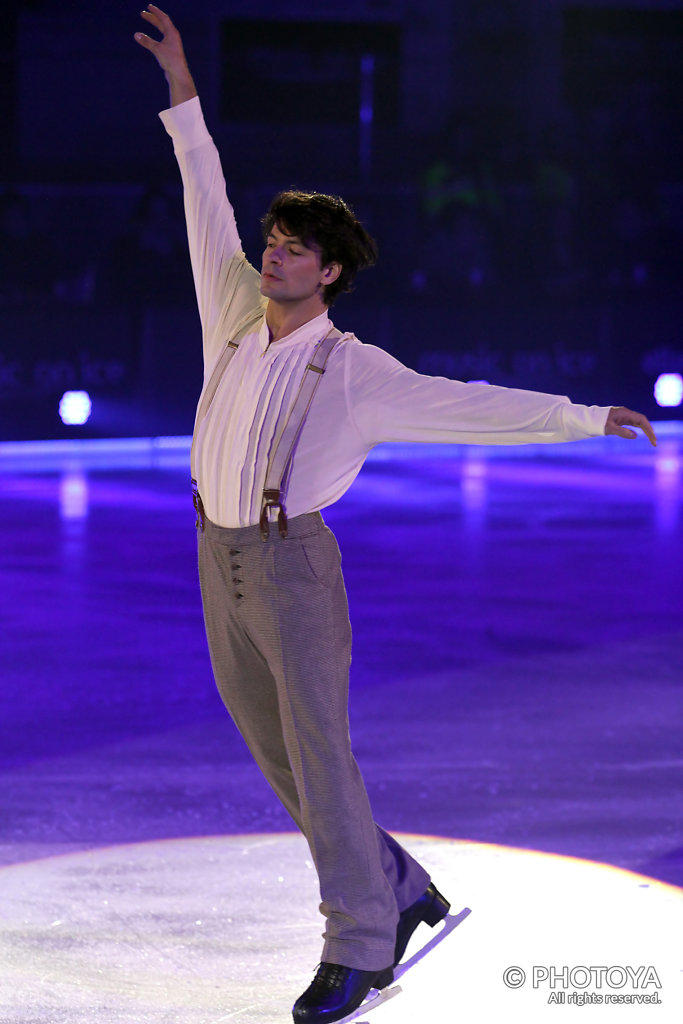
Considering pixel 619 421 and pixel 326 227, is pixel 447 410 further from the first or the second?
pixel 326 227

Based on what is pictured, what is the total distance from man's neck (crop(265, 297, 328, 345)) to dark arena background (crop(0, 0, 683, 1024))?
4.10ft

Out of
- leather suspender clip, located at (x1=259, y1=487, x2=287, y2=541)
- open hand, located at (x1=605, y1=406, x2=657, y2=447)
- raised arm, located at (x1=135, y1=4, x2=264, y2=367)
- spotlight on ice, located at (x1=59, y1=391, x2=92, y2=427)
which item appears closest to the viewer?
open hand, located at (x1=605, y1=406, x2=657, y2=447)

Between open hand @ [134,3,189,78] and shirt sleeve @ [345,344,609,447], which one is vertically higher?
open hand @ [134,3,189,78]

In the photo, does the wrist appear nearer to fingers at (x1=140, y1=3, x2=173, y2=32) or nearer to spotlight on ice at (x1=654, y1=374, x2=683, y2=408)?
fingers at (x1=140, y1=3, x2=173, y2=32)

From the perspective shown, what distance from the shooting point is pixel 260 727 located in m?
3.00

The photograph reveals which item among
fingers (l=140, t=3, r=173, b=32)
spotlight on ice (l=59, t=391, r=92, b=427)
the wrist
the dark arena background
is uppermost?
fingers (l=140, t=3, r=173, b=32)

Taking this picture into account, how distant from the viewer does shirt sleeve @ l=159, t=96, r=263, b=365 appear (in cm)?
314

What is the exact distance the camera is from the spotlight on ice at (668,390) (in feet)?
56.7

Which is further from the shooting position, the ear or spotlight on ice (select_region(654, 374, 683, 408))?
spotlight on ice (select_region(654, 374, 683, 408))

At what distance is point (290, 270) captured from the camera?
2916mm

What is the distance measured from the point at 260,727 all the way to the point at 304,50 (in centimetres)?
1394

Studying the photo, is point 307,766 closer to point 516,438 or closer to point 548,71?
point 516,438

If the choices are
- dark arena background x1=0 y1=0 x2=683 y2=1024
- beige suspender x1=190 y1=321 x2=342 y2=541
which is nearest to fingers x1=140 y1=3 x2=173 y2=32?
beige suspender x1=190 y1=321 x2=342 y2=541

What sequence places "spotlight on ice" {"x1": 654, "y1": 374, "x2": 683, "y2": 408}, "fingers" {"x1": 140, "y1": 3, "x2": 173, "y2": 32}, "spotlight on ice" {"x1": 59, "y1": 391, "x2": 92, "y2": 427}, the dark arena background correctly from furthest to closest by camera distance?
"spotlight on ice" {"x1": 654, "y1": 374, "x2": 683, "y2": 408}, "spotlight on ice" {"x1": 59, "y1": 391, "x2": 92, "y2": 427}, the dark arena background, "fingers" {"x1": 140, "y1": 3, "x2": 173, "y2": 32}
